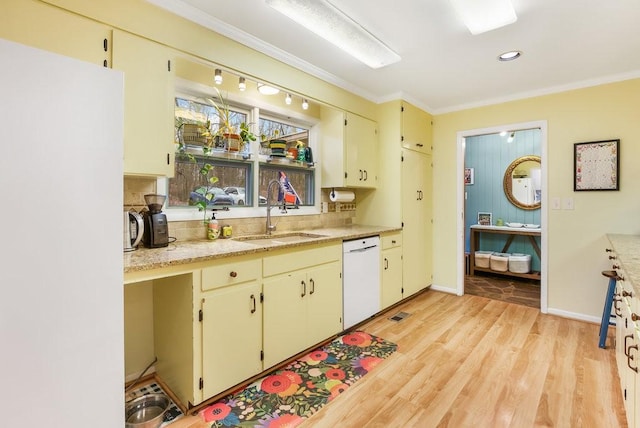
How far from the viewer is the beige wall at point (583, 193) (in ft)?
9.58

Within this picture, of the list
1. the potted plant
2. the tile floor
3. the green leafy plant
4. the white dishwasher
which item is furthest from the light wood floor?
the potted plant

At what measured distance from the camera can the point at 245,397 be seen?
1.91 m

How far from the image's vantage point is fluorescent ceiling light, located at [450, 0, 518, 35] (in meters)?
1.81

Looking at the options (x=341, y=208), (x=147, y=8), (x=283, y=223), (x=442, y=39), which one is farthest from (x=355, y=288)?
(x=147, y=8)

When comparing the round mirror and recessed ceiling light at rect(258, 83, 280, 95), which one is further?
the round mirror

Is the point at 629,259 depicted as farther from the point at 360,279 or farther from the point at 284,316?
the point at 284,316

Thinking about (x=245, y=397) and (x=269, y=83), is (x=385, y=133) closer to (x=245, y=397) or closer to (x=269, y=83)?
(x=269, y=83)

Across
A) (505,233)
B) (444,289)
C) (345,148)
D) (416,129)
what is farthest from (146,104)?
(505,233)

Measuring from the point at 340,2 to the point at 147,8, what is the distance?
45.9 inches

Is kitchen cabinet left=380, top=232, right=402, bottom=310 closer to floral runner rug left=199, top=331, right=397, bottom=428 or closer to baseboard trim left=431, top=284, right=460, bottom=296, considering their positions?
floral runner rug left=199, top=331, right=397, bottom=428

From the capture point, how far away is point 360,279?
294 centimetres

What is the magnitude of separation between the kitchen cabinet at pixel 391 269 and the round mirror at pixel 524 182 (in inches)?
111

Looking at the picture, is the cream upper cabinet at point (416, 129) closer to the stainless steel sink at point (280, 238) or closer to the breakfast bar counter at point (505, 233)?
the stainless steel sink at point (280, 238)

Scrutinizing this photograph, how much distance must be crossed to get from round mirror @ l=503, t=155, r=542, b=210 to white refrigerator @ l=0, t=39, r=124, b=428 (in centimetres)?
554
